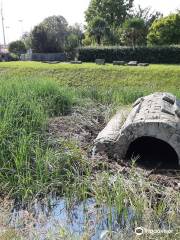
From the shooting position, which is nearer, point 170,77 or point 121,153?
point 121,153

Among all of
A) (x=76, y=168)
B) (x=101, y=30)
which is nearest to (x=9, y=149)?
(x=76, y=168)

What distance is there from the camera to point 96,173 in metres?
5.52

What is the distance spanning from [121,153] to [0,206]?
1.99m

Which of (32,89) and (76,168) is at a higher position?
(32,89)

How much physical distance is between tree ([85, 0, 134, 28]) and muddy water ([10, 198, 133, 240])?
39.9 m

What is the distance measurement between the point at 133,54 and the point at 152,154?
17672 mm

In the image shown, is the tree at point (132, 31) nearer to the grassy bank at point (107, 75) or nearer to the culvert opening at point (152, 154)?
the grassy bank at point (107, 75)

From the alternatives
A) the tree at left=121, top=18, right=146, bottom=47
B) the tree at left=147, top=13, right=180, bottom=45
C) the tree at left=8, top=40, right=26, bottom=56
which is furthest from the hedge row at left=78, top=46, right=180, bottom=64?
the tree at left=8, top=40, right=26, bottom=56

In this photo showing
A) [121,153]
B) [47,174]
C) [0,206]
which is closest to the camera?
[0,206]

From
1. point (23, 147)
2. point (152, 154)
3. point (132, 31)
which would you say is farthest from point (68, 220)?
point (132, 31)

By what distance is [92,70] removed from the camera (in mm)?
18500

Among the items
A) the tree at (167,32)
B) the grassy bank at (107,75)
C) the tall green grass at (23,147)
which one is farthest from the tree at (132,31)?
the tall green grass at (23,147)

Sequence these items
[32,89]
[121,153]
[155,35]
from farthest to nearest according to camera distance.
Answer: [155,35] < [32,89] < [121,153]

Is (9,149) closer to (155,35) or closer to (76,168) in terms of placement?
(76,168)
